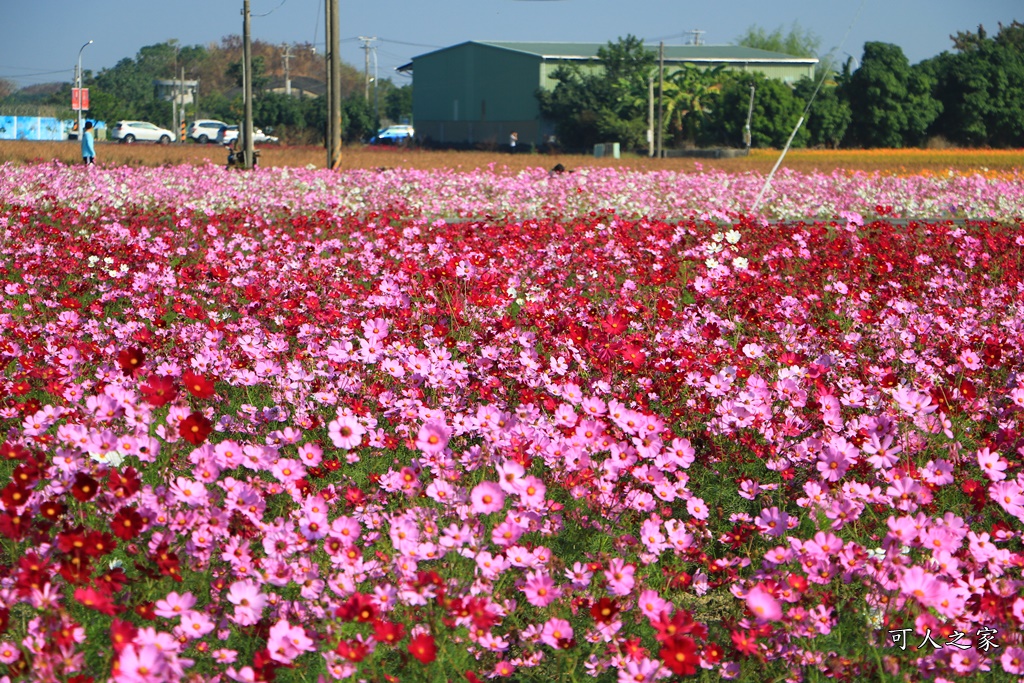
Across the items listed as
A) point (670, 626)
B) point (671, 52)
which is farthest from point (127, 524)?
point (671, 52)

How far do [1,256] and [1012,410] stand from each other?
766cm

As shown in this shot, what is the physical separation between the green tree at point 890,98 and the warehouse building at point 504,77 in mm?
11907

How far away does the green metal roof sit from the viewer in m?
72.4

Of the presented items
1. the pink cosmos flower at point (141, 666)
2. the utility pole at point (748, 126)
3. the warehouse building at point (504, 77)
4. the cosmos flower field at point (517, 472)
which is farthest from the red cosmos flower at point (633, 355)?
the warehouse building at point (504, 77)

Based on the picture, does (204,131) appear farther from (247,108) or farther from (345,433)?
(345,433)

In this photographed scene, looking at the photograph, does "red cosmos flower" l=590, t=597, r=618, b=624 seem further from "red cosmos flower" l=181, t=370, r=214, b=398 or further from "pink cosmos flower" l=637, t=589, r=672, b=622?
"red cosmos flower" l=181, t=370, r=214, b=398

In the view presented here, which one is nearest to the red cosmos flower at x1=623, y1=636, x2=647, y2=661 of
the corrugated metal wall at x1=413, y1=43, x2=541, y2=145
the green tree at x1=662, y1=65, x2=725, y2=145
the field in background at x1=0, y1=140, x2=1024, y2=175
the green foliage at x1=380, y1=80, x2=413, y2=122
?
the field in background at x1=0, y1=140, x2=1024, y2=175

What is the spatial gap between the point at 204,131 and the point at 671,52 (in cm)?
3285

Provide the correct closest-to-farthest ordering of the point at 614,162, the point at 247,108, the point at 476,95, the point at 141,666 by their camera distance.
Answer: the point at 141,666, the point at 247,108, the point at 614,162, the point at 476,95

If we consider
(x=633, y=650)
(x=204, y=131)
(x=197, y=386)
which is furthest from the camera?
(x=204, y=131)

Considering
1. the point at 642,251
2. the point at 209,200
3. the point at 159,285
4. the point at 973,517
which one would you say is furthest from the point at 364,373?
the point at 209,200

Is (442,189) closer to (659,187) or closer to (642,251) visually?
(659,187)

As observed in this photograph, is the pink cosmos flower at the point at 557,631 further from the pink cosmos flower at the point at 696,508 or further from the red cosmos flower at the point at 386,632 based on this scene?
the pink cosmos flower at the point at 696,508

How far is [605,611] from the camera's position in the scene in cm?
217
